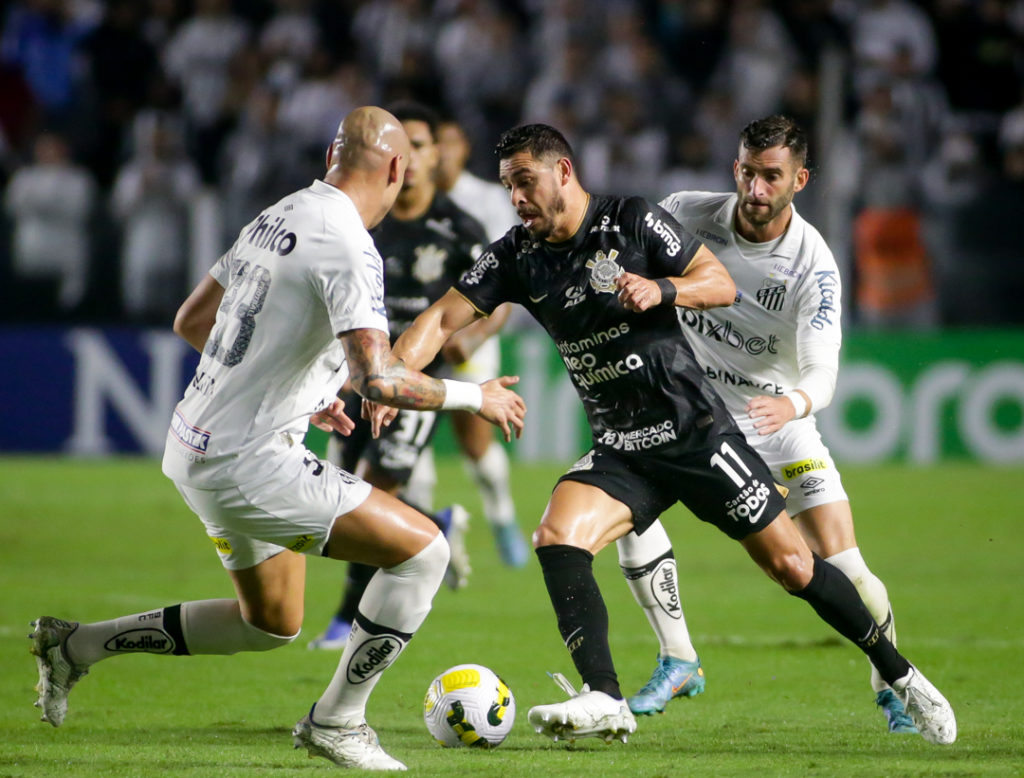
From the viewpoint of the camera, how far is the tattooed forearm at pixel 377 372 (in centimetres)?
476

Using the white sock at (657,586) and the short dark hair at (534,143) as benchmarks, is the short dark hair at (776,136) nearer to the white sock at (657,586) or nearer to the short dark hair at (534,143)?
the short dark hair at (534,143)

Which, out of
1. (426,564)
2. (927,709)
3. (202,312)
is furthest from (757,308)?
(202,312)

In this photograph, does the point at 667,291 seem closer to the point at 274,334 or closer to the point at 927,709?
the point at 274,334

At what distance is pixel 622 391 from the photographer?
18.9ft

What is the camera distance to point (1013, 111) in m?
16.6

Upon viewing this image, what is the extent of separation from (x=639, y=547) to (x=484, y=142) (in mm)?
10648

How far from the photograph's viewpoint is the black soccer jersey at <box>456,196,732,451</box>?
5.68m

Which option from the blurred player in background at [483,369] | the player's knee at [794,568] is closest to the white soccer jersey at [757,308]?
the player's knee at [794,568]

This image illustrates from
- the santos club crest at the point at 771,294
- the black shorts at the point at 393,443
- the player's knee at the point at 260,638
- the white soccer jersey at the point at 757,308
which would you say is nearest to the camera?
the player's knee at the point at 260,638

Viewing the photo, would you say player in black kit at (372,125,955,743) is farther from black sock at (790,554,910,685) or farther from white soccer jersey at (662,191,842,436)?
white soccer jersey at (662,191,842,436)

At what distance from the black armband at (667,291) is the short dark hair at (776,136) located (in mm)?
971

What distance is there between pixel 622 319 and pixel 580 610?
1.10m

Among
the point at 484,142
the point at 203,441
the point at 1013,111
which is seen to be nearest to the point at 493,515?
the point at 203,441

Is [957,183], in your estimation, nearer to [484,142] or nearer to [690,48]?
[690,48]
